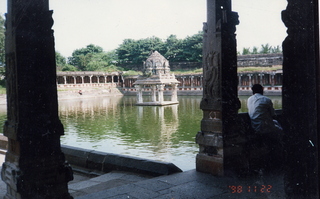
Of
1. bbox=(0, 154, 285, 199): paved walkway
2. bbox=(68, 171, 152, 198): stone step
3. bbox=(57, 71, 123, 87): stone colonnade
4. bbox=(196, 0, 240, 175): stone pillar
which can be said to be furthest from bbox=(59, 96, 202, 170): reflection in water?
bbox=(57, 71, 123, 87): stone colonnade

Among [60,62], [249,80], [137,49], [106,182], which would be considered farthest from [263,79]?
[106,182]

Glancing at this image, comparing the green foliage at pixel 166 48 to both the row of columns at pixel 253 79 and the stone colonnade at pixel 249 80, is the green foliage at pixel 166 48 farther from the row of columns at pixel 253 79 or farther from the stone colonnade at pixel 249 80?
the row of columns at pixel 253 79

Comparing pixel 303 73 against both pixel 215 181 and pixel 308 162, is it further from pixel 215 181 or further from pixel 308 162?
pixel 215 181

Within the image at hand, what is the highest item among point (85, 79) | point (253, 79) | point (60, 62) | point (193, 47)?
point (193, 47)

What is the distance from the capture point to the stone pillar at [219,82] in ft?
12.5

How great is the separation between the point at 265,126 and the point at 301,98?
2.05 metres

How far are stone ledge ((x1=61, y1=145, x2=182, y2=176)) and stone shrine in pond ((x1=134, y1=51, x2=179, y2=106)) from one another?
17.4m

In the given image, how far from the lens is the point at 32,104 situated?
2.59 m

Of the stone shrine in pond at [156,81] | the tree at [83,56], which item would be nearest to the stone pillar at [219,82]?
the stone shrine in pond at [156,81]

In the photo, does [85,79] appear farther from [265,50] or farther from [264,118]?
[264,118]

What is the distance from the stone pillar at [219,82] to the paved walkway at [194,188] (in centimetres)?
25

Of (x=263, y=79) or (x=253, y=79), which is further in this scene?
(x=253, y=79)

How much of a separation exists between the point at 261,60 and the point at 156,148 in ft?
90.8

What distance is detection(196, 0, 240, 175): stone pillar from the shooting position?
380 centimetres
